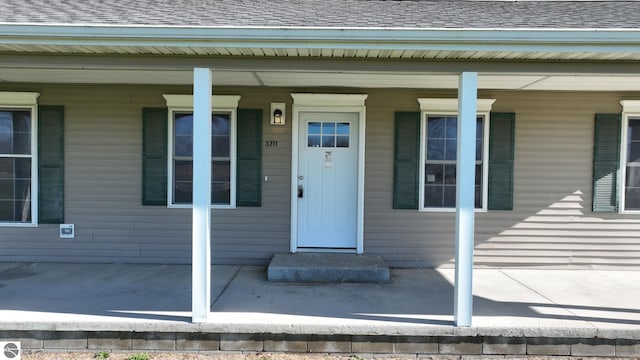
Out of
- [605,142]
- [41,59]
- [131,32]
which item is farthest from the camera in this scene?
[605,142]

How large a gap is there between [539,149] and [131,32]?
4.94m

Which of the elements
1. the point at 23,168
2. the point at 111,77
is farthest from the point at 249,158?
the point at 23,168

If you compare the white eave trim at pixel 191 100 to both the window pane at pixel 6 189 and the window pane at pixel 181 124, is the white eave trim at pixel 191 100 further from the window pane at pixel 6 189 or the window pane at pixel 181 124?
the window pane at pixel 6 189

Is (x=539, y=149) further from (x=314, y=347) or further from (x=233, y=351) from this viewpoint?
(x=233, y=351)

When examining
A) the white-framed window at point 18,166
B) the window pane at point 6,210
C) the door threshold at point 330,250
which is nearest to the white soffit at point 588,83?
the door threshold at point 330,250

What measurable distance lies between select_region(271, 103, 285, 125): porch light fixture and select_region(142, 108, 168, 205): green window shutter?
137 cm

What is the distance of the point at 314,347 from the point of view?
3.54 meters

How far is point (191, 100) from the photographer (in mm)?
5539

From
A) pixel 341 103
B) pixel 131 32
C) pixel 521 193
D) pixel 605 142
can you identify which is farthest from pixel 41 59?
pixel 605 142

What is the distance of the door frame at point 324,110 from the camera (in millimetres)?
5570

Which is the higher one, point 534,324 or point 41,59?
point 41,59

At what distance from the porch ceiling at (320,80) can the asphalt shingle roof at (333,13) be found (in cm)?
63

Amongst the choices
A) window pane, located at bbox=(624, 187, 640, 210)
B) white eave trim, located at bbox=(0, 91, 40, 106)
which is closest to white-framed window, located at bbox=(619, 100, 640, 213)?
window pane, located at bbox=(624, 187, 640, 210)

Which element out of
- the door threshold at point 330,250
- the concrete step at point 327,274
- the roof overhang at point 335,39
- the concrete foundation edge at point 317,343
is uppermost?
the roof overhang at point 335,39
